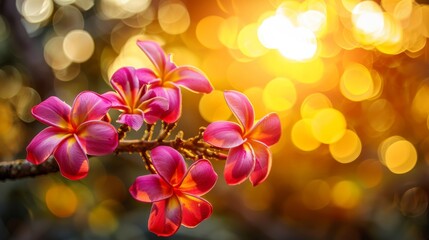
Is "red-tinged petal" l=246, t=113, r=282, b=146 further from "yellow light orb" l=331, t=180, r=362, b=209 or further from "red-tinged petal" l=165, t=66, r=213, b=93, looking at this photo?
"yellow light orb" l=331, t=180, r=362, b=209

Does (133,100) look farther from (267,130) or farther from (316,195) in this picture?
(316,195)

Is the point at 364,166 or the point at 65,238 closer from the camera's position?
the point at 65,238

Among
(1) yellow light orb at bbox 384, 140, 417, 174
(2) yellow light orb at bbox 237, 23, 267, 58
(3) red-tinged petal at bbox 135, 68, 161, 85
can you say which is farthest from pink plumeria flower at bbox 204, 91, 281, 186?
(2) yellow light orb at bbox 237, 23, 267, 58

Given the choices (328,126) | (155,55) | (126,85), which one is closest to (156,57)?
(155,55)

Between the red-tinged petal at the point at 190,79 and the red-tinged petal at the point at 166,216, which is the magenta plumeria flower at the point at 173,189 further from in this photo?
the red-tinged petal at the point at 190,79

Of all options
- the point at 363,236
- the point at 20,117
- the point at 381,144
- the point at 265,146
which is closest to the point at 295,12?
the point at 381,144

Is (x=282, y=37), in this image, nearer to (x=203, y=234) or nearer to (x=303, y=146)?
(x=303, y=146)

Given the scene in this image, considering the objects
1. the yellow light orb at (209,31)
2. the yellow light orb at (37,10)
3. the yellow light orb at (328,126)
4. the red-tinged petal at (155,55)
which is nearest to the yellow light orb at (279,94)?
the yellow light orb at (328,126)
